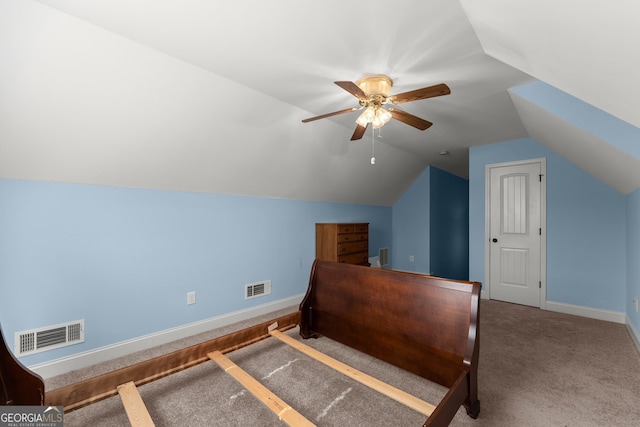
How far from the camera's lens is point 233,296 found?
11.0 ft

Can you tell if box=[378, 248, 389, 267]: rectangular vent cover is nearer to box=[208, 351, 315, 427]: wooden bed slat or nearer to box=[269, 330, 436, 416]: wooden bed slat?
box=[269, 330, 436, 416]: wooden bed slat

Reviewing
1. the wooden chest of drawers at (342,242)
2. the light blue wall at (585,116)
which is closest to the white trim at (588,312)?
the light blue wall at (585,116)

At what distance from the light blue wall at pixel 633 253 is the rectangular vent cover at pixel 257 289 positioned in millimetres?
3889

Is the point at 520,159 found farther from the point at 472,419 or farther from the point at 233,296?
the point at 233,296

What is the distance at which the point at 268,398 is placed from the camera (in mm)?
1584

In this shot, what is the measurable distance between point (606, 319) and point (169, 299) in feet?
16.5

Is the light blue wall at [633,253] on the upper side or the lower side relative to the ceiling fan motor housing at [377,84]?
lower

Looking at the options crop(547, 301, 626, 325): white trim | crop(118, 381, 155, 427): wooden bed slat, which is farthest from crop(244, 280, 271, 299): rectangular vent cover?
crop(547, 301, 626, 325): white trim

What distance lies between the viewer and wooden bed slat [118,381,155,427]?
1.36 m

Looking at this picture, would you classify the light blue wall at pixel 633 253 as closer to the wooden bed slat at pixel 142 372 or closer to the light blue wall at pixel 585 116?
the light blue wall at pixel 585 116

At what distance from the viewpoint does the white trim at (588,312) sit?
10.7ft

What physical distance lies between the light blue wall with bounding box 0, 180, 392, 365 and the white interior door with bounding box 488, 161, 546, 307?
3.15 metres

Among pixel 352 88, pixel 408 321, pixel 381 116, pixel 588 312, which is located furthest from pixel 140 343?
pixel 588 312

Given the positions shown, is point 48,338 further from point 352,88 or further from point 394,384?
point 352,88
